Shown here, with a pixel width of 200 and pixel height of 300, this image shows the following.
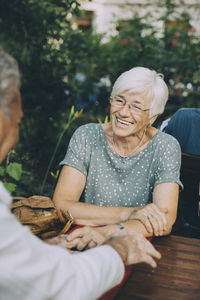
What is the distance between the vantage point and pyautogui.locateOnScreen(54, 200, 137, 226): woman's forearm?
2.02m

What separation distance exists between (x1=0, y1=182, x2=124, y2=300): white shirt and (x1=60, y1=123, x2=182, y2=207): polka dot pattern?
4.04ft

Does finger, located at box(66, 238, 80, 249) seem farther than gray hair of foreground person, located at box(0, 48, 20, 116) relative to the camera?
Yes

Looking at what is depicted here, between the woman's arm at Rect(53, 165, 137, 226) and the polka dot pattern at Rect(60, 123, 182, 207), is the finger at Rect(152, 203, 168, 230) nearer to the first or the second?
the woman's arm at Rect(53, 165, 137, 226)

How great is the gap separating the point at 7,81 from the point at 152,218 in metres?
1.14

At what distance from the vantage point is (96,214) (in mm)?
2057

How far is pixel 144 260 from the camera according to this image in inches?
56.3

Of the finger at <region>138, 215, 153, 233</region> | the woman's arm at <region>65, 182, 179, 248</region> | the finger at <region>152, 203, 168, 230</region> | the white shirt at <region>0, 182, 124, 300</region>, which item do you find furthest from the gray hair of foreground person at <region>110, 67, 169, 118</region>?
the white shirt at <region>0, 182, 124, 300</region>

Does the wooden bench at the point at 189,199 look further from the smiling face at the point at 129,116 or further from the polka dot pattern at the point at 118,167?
the smiling face at the point at 129,116

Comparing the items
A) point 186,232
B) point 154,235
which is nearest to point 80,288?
point 154,235

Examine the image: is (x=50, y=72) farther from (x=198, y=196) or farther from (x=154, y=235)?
(x=154, y=235)

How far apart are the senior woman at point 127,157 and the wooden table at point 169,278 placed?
1.38 feet

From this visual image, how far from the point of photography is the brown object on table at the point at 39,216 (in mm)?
1800

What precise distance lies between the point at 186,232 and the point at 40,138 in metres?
2.17

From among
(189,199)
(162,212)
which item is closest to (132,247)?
(162,212)
